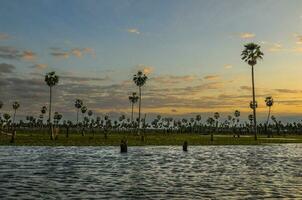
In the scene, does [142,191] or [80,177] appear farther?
[80,177]

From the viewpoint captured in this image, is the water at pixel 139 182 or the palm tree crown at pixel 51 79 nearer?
the water at pixel 139 182

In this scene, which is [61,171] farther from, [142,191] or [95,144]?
[95,144]

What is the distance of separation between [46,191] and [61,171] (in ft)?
42.9

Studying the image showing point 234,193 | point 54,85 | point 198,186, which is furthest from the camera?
point 54,85

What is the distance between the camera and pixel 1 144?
80.9 m

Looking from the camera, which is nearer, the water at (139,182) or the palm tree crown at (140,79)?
the water at (139,182)

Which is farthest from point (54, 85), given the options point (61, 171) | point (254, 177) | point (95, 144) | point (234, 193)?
point (234, 193)

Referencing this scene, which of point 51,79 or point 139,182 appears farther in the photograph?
point 51,79

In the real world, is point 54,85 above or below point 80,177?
above

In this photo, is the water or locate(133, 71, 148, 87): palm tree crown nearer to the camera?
the water

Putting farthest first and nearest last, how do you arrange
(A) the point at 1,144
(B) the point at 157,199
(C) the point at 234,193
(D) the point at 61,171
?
(A) the point at 1,144
(D) the point at 61,171
(C) the point at 234,193
(B) the point at 157,199

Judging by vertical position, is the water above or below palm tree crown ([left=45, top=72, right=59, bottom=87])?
below

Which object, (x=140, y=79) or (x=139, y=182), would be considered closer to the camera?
(x=139, y=182)

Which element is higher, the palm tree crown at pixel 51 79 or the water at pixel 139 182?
the palm tree crown at pixel 51 79
